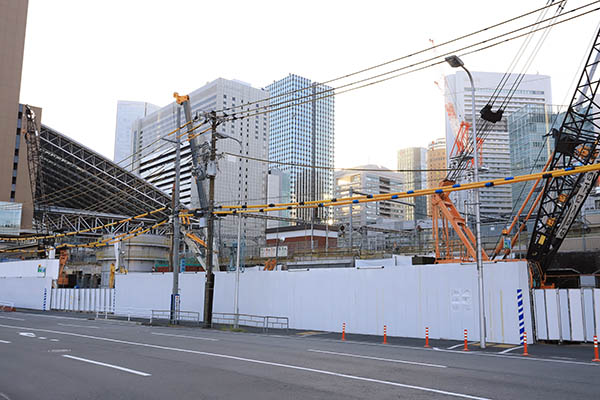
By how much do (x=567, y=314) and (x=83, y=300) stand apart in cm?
3926

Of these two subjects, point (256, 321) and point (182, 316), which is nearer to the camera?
point (256, 321)

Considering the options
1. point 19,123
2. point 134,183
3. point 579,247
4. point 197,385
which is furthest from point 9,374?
point 19,123

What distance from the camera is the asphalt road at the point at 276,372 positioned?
970cm

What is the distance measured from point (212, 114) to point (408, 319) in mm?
16504

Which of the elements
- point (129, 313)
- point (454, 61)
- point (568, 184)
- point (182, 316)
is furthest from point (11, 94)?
point (568, 184)

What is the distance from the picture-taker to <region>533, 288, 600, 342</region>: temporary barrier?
19.3 metres

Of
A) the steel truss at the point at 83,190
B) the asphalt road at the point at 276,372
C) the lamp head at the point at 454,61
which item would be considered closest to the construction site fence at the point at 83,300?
the asphalt road at the point at 276,372

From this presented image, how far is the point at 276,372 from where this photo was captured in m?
12.1

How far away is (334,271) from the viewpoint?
1036 inches

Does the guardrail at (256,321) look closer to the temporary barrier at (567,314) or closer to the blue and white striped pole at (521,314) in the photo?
the blue and white striped pole at (521,314)

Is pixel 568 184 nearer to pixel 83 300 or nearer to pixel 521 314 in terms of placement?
pixel 521 314

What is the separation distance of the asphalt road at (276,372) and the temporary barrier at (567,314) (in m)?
2.42

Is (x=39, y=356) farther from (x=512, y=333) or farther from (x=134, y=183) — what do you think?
(x=134, y=183)

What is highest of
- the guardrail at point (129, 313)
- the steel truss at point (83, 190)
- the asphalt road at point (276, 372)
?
the steel truss at point (83, 190)
